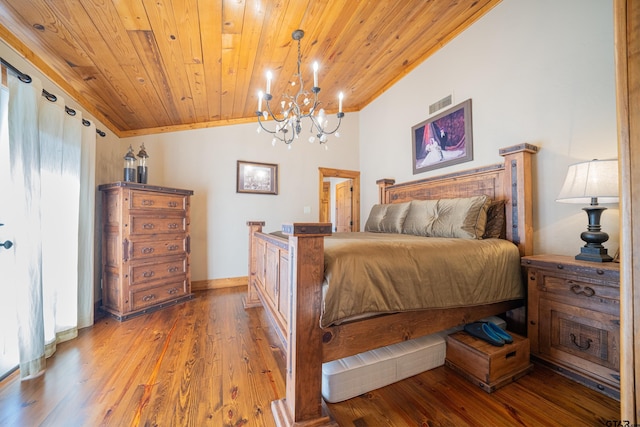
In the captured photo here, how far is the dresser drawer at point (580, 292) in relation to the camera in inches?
53.5

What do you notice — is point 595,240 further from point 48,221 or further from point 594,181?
point 48,221

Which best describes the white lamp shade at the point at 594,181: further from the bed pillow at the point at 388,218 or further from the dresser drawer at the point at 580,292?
the bed pillow at the point at 388,218

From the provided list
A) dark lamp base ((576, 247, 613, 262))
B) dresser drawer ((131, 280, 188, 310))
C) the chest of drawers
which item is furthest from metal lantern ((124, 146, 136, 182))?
dark lamp base ((576, 247, 613, 262))

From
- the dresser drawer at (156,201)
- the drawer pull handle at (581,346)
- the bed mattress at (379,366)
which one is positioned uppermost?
the dresser drawer at (156,201)

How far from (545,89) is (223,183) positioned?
12.3ft

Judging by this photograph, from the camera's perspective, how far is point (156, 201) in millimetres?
2664

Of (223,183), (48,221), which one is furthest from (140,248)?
(223,183)

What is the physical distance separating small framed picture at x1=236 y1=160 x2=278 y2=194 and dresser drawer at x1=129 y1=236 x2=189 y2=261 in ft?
3.71

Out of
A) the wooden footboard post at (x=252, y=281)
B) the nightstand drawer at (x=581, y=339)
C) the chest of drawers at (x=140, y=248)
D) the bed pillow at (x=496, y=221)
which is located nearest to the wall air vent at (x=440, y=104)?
the bed pillow at (x=496, y=221)

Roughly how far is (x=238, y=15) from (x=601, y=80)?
2625 millimetres

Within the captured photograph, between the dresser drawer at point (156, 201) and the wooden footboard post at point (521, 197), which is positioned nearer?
the wooden footboard post at point (521, 197)

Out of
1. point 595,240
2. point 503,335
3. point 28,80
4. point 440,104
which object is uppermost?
point 440,104

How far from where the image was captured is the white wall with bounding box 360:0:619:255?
5.58 ft

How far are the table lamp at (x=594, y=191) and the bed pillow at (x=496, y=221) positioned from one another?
0.52 metres
